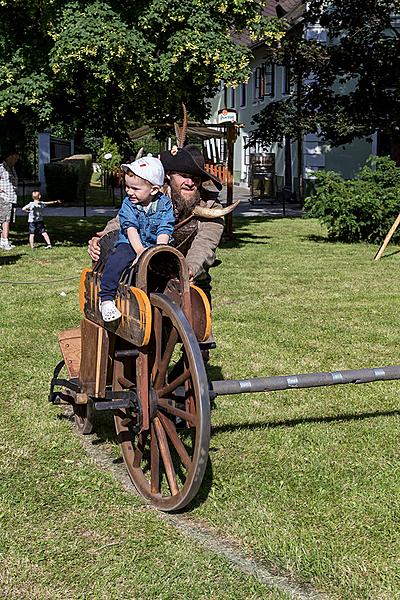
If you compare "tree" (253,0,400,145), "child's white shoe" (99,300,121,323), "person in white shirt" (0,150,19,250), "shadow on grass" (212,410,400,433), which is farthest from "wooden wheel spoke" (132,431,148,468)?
"tree" (253,0,400,145)

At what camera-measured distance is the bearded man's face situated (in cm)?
501

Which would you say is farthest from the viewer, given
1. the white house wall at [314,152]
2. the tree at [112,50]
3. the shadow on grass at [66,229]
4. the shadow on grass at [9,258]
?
the white house wall at [314,152]

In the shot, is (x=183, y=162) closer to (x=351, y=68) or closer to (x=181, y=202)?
(x=181, y=202)

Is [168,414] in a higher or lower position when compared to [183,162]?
lower

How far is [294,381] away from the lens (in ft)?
15.3

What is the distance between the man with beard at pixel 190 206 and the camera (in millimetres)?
4930

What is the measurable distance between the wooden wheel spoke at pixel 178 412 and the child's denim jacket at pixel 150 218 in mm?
852

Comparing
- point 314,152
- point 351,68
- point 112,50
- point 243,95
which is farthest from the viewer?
point 243,95

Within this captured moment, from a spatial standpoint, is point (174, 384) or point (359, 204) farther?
point (359, 204)

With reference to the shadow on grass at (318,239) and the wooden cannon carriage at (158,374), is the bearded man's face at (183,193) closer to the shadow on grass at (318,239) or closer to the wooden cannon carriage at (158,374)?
the wooden cannon carriage at (158,374)

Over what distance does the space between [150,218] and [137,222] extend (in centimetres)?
7

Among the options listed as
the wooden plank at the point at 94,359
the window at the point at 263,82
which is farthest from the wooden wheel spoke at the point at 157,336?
the window at the point at 263,82

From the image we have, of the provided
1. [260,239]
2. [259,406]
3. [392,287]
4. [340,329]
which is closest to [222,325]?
[340,329]

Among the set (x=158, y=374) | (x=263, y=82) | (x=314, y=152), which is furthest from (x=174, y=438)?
(x=263, y=82)
